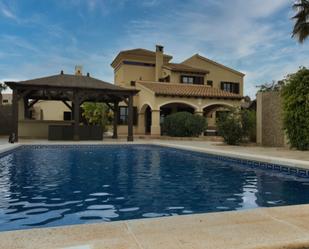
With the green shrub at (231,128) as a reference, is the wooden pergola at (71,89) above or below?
above

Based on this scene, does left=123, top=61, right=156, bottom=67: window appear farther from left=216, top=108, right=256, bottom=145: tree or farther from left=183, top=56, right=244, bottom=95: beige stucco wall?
left=216, top=108, right=256, bottom=145: tree

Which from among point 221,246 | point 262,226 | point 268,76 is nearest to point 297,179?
point 262,226

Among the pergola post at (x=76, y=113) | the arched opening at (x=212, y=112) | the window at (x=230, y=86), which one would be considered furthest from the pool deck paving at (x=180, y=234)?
the window at (x=230, y=86)

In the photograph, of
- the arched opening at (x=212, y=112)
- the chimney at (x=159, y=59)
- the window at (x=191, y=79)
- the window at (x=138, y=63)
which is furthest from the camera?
the chimney at (x=159, y=59)

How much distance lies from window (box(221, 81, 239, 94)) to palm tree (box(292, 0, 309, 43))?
59.0ft

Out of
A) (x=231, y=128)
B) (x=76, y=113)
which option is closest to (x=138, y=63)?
(x=76, y=113)

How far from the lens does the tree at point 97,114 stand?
30000 mm

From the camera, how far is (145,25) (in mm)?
24875

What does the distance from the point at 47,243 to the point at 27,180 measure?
539cm

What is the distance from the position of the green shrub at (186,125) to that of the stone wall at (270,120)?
586 centimetres

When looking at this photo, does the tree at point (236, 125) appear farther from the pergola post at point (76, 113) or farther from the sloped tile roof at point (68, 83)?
the pergola post at point (76, 113)

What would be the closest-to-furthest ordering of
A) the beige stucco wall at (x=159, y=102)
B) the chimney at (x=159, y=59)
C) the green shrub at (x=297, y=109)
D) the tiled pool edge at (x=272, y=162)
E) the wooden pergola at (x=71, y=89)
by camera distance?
the tiled pool edge at (x=272, y=162)
the green shrub at (x=297, y=109)
the wooden pergola at (x=71, y=89)
the beige stucco wall at (x=159, y=102)
the chimney at (x=159, y=59)

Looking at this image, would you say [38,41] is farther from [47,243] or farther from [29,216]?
[47,243]

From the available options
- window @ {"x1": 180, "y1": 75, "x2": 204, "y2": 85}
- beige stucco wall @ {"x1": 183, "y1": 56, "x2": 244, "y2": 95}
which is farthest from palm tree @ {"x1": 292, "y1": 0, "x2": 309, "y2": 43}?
beige stucco wall @ {"x1": 183, "y1": 56, "x2": 244, "y2": 95}
